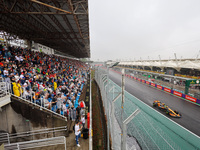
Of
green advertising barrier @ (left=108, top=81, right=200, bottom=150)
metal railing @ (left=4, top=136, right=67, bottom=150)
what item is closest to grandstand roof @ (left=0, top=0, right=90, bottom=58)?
green advertising barrier @ (left=108, top=81, right=200, bottom=150)

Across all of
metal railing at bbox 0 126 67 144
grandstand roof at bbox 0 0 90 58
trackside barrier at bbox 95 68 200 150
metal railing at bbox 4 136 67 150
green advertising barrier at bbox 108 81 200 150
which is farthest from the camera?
grandstand roof at bbox 0 0 90 58

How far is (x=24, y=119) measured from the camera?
5102 millimetres

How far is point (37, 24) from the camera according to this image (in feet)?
35.9

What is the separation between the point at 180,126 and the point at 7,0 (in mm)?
15305

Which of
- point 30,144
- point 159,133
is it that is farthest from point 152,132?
point 30,144

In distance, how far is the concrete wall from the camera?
4.96m

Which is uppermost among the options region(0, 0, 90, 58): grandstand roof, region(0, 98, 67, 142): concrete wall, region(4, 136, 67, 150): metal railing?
region(0, 0, 90, 58): grandstand roof

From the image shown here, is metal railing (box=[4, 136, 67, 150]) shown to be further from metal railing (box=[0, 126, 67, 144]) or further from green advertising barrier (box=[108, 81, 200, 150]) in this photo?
green advertising barrier (box=[108, 81, 200, 150])

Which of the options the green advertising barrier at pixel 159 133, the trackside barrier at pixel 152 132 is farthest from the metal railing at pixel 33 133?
the green advertising barrier at pixel 159 133

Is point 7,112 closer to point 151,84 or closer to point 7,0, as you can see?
point 7,0

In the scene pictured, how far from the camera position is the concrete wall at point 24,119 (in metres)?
4.96

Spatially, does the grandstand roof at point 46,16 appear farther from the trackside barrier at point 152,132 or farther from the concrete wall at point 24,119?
the concrete wall at point 24,119

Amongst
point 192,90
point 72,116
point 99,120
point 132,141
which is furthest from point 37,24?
point 192,90

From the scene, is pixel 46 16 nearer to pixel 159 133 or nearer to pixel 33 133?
pixel 33 133
